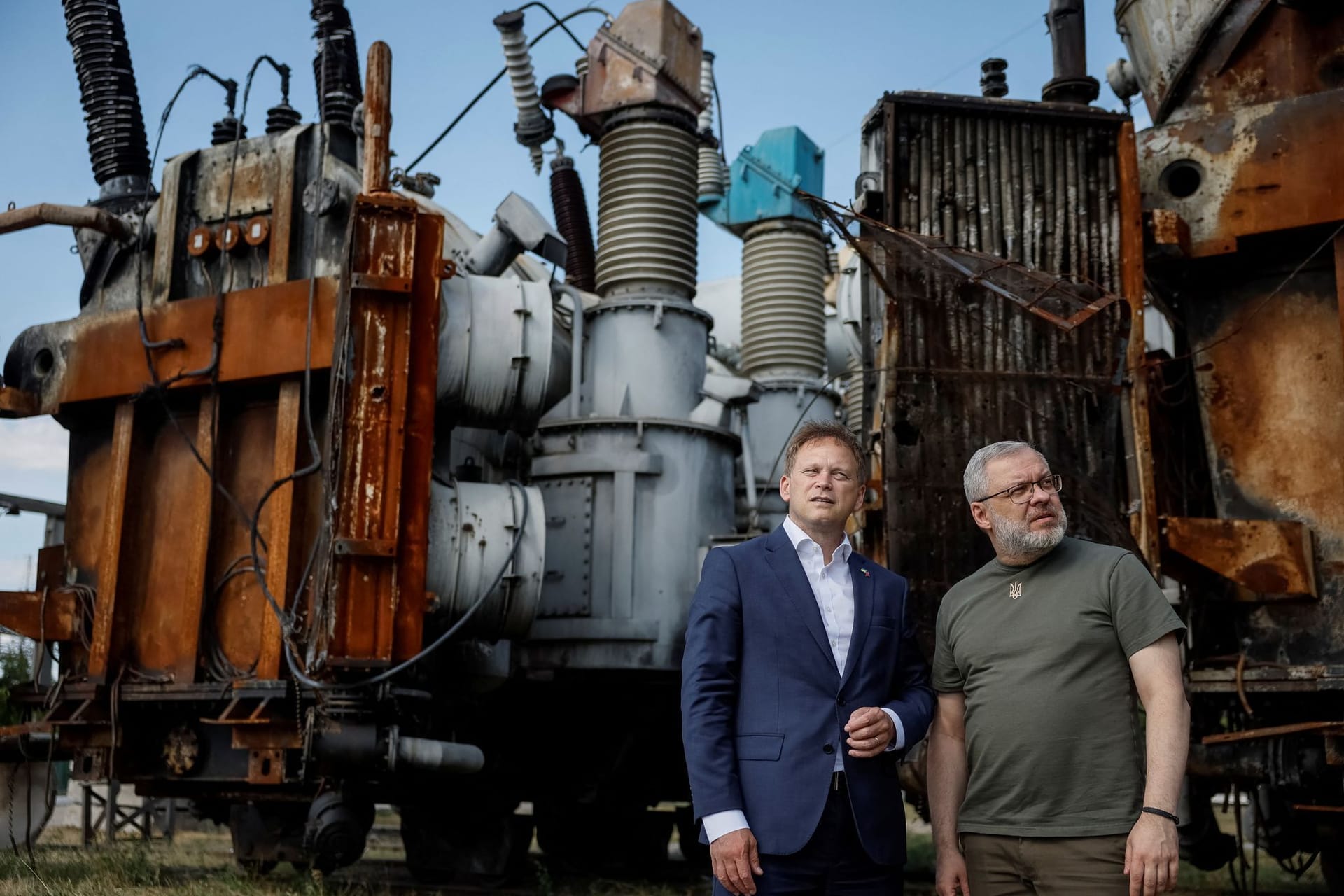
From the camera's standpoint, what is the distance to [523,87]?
1190 centimetres

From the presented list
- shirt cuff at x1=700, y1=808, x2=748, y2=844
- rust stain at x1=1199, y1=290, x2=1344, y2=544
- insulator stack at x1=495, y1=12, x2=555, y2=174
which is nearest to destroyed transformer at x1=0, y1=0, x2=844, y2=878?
insulator stack at x1=495, y1=12, x2=555, y2=174

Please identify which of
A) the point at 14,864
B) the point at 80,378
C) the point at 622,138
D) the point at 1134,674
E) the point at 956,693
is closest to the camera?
the point at 1134,674

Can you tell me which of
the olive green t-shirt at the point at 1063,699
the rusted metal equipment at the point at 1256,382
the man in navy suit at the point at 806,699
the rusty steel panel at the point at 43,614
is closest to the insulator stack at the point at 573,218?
the rusty steel panel at the point at 43,614

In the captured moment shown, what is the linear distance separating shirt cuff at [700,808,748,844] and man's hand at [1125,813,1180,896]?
89 centimetres

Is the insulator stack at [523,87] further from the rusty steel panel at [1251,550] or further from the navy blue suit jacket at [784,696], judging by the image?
the navy blue suit jacket at [784,696]

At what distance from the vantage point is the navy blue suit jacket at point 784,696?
3.13 meters

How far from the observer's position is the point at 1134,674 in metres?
3.07

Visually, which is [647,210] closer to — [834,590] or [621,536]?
[621,536]

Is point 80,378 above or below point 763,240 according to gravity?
below

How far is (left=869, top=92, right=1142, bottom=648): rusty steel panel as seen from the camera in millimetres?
7082

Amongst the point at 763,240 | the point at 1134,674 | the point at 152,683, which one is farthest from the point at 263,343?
the point at 763,240

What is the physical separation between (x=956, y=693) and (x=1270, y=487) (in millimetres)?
4426

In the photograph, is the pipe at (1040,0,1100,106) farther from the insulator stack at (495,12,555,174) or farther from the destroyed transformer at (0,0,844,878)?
the insulator stack at (495,12,555,174)

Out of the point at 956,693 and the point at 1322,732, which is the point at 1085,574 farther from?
the point at 1322,732
